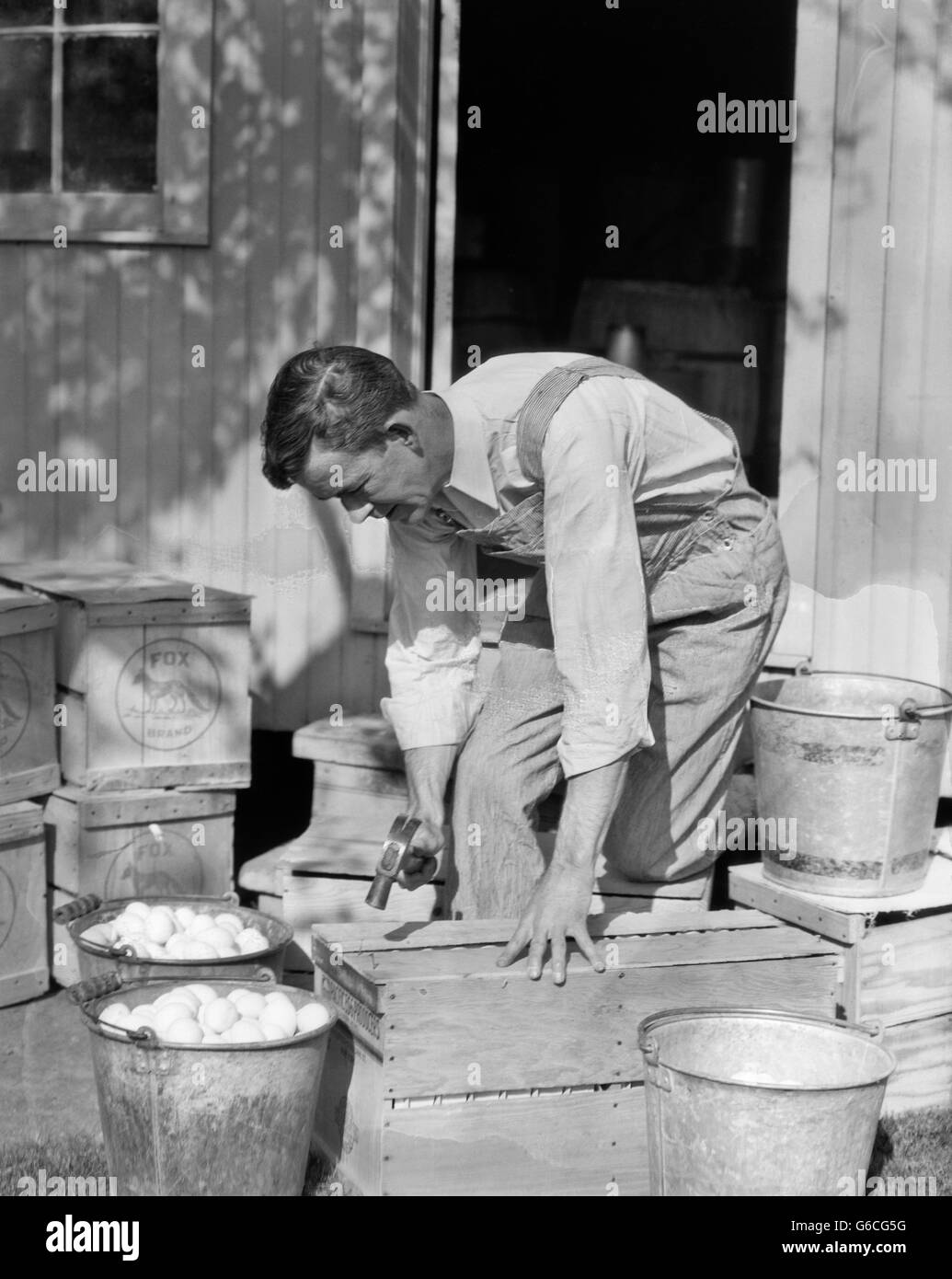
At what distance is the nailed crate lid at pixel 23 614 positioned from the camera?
5.20 metres

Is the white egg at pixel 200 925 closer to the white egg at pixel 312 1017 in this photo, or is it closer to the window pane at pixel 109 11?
the white egg at pixel 312 1017

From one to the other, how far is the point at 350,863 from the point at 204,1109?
4.31ft

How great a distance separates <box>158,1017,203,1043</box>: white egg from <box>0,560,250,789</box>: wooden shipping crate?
6.22 feet

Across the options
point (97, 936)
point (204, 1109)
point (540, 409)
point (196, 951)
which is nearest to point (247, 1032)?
point (204, 1109)

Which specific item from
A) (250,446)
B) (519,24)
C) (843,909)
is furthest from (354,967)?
(519,24)

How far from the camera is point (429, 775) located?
4266 millimetres

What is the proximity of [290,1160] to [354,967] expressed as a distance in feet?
1.48

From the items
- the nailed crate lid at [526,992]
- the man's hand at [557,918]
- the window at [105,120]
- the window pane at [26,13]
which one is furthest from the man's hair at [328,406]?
the window pane at [26,13]

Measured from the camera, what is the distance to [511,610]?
446cm

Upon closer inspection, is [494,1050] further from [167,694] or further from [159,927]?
[167,694]

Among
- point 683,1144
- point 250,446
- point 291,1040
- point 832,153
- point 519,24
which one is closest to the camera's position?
point 683,1144

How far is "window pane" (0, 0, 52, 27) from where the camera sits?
244 inches

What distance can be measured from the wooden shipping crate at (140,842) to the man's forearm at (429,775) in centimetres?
146
